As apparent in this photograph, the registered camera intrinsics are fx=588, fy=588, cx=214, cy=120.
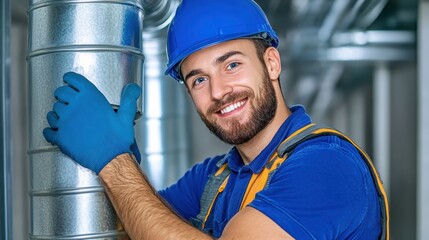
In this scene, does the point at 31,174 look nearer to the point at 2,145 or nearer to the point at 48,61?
the point at 48,61

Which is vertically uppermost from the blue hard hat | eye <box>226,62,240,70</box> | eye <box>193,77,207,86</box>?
the blue hard hat

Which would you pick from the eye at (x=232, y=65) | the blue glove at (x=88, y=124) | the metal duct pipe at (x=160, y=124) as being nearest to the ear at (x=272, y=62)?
the eye at (x=232, y=65)

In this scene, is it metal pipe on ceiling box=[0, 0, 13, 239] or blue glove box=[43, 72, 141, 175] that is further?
metal pipe on ceiling box=[0, 0, 13, 239]

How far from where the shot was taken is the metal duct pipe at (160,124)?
323cm

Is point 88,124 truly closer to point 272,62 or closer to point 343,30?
point 272,62

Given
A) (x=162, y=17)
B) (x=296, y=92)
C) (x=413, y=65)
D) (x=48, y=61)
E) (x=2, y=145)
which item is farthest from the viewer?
(x=296, y=92)

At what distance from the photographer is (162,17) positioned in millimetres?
2309

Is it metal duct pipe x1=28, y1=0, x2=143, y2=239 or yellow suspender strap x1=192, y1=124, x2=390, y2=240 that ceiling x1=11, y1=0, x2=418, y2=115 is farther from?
metal duct pipe x1=28, y1=0, x2=143, y2=239

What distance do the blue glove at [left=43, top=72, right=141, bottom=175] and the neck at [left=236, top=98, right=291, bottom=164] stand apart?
1.14 feet

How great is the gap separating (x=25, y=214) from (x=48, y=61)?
244 cm

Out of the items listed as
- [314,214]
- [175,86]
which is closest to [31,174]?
[314,214]

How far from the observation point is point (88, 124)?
1.32 meters

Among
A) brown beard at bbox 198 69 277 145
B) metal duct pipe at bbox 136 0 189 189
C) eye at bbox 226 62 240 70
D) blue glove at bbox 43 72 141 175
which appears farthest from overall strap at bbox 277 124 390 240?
metal duct pipe at bbox 136 0 189 189

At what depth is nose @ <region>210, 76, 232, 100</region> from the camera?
144 cm
